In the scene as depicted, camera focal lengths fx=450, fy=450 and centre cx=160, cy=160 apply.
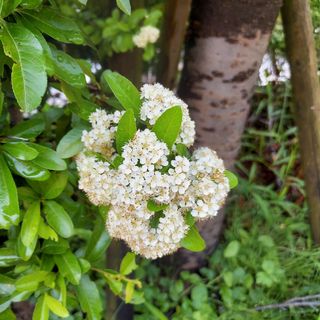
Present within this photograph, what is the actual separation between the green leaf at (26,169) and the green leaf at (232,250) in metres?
0.99

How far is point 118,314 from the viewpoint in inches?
65.2

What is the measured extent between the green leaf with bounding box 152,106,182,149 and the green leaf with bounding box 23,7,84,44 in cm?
26

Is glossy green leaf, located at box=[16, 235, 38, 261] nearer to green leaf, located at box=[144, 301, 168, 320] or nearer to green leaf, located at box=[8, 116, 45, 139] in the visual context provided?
green leaf, located at box=[8, 116, 45, 139]

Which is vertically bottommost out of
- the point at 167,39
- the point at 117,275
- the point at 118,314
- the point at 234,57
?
the point at 118,314

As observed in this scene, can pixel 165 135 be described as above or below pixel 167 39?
below

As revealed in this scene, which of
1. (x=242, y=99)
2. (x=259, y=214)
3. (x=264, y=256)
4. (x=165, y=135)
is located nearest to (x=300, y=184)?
(x=259, y=214)

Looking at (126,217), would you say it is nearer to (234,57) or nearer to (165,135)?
(165,135)

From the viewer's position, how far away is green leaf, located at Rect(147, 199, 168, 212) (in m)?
0.82

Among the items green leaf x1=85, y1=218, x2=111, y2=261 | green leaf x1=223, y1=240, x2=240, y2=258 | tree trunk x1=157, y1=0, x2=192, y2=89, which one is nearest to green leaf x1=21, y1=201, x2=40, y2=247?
green leaf x1=85, y1=218, x2=111, y2=261

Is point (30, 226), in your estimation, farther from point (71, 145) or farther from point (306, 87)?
point (306, 87)

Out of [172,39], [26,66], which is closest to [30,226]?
[26,66]

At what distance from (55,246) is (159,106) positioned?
1.48 feet

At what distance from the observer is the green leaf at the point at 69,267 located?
1.06 metres

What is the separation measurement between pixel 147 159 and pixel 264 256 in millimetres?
1148
